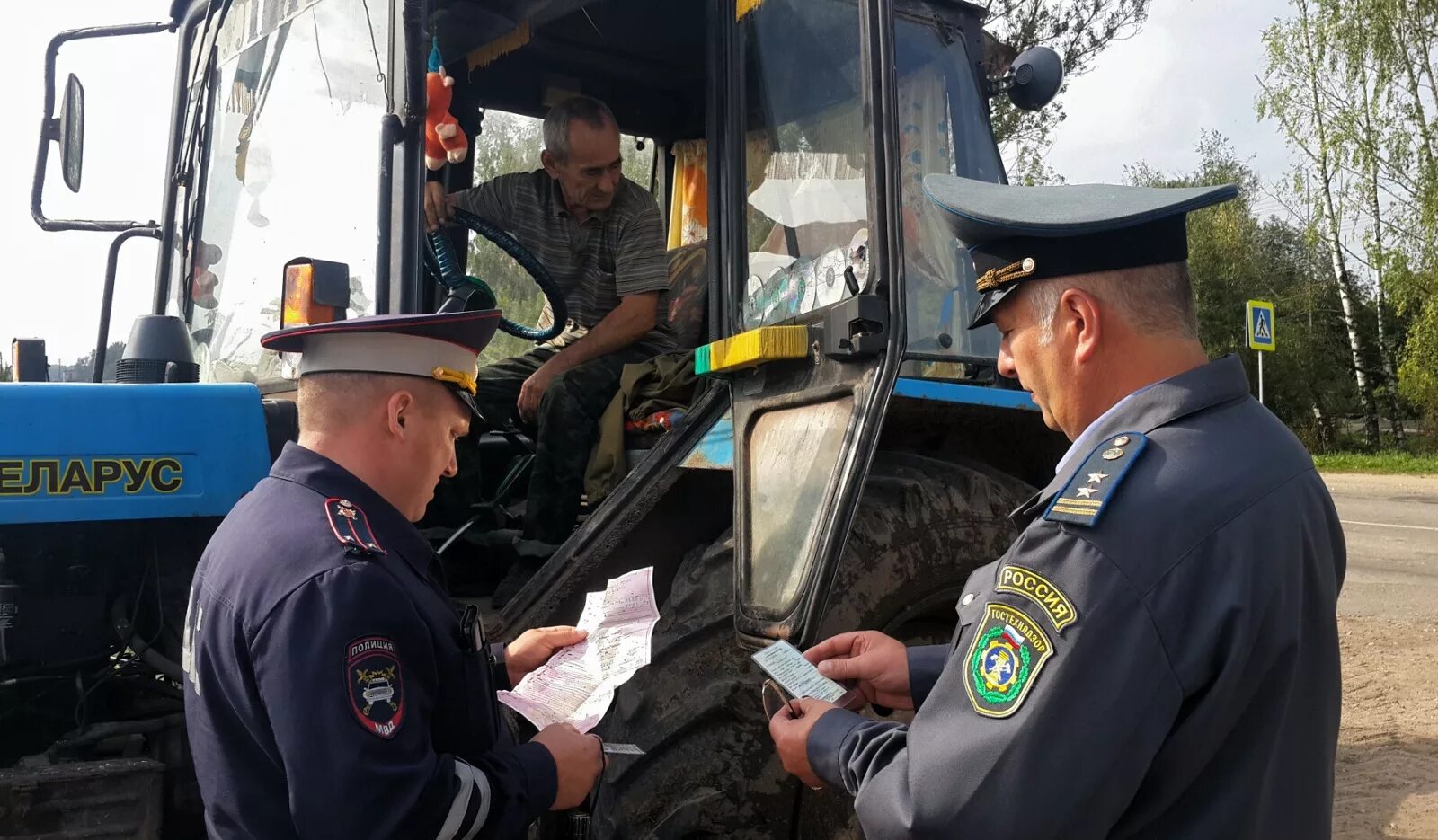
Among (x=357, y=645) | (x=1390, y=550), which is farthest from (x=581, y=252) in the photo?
(x=1390, y=550)

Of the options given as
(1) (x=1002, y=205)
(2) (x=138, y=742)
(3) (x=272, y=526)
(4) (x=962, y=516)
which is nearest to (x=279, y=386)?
(2) (x=138, y=742)

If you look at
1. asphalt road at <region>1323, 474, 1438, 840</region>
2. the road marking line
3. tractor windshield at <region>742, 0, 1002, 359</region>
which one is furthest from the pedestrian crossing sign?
tractor windshield at <region>742, 0, 1002, 359</region>

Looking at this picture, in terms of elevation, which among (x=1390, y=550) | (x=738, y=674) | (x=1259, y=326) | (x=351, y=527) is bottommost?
(x=1390, y=550)

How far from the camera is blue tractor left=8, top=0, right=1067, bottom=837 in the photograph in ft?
7.45

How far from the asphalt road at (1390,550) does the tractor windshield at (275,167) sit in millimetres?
4041

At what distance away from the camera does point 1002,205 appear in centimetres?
151

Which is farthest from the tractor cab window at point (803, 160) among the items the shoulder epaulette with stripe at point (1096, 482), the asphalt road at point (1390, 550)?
the asphalt road at point (1390, 550)

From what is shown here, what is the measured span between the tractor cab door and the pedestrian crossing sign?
35.6ft

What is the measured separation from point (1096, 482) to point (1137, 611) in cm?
15

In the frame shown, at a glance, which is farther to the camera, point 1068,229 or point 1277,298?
point 1277,298

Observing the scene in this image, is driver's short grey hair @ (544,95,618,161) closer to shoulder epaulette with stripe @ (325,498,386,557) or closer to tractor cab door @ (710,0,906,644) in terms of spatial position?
tractor cab door @ (710,0,906,644)

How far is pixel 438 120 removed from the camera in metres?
2.59

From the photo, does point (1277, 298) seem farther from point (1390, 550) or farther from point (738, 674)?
point (738, 674)

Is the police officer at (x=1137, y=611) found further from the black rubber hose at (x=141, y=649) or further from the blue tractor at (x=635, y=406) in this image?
the black rubber hose at (x=141, y=649)
